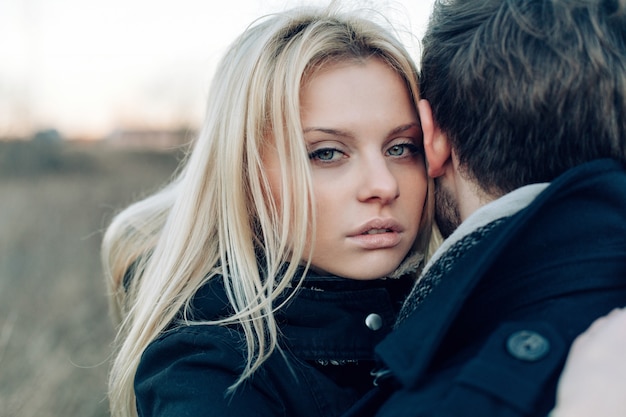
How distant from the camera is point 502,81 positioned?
74.5 inches

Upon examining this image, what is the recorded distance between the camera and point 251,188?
2.56 m

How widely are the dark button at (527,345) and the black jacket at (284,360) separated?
87 centimetres

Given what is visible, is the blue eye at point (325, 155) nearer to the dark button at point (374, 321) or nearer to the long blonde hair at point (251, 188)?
the long blonde hair at point (251, 188)

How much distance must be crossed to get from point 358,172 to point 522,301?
886 millimetres

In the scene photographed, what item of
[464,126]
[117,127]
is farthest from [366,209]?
[117,127]

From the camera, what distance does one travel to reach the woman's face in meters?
2.37

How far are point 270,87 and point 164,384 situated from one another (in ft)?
3.67

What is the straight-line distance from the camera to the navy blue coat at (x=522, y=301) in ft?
4.93

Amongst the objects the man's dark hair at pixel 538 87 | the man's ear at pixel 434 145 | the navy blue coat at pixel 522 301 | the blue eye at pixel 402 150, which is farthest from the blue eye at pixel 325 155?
the navy blue coat at pixel 522 301

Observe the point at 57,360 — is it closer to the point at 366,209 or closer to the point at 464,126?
the point at 366,209

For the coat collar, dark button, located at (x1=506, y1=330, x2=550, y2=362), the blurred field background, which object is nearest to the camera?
dark button, located at (x1=506, y1=330, x2=550, y2=362)

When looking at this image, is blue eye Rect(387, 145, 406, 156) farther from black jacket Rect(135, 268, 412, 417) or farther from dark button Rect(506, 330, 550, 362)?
dark button Rect(506, 330, 550, 362)

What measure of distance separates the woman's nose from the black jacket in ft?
1.05

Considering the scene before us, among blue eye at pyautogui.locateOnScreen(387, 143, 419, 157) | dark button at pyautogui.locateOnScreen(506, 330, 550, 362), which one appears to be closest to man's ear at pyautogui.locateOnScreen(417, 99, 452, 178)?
blue eye at pyautogui.locateOnScreen(387, 143, 419, 157)
